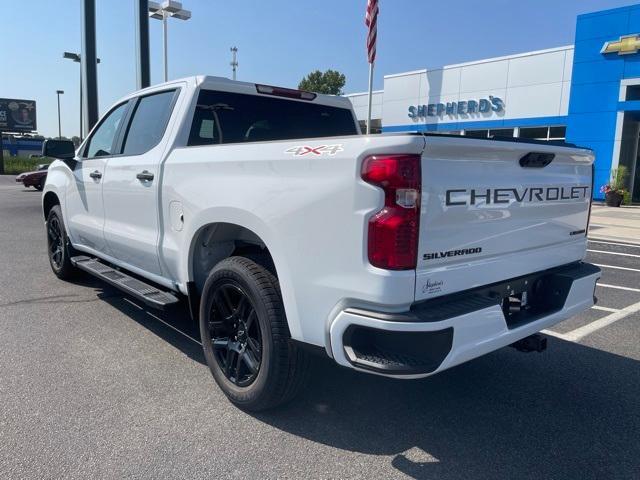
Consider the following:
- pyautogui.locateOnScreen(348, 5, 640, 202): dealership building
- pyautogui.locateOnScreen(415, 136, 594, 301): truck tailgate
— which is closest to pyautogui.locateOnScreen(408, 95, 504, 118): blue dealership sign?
pyautogui.locateOnScreen(348, 5, 640, 202): dealership building

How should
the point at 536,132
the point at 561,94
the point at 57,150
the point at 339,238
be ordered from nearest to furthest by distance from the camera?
the point at 339,238 < the point at 57,150 < the point at 561,94 < the point at 536,132

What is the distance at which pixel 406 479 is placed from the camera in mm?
2562

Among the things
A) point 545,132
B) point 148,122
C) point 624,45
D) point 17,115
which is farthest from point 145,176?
point 17,115

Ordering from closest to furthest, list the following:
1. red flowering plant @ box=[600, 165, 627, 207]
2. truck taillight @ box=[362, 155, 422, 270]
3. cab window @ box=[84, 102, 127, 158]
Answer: truck taillight @ box=[362, 155, 422, 270] → cab window @ box=[84, 102, 127, 158] → red flowering plant @ box=[600, 165, 627, 207]

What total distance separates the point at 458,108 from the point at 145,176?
2213cm

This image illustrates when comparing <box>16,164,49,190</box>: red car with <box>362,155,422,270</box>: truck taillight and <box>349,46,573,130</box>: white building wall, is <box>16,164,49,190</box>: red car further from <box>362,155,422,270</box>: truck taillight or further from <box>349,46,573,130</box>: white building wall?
<box>362,155,422,270</box>: truck taillight

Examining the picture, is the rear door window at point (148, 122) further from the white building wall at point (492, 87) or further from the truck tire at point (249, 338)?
the white building wall at point (492, 87)

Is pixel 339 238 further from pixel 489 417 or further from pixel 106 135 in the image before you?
pixel 106 135

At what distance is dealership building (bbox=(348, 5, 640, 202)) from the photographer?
1894cm

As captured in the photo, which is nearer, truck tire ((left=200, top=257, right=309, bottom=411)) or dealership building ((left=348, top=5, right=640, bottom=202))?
truck tire ((left=200, top=257, right=309, bottom=411))

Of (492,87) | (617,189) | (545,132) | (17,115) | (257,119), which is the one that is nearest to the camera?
(257,119)

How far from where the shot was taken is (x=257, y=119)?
429cm

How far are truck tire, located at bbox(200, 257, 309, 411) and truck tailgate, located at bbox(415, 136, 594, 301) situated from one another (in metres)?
0.84

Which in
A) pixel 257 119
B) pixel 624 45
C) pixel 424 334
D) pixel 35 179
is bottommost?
pixel 35 179
